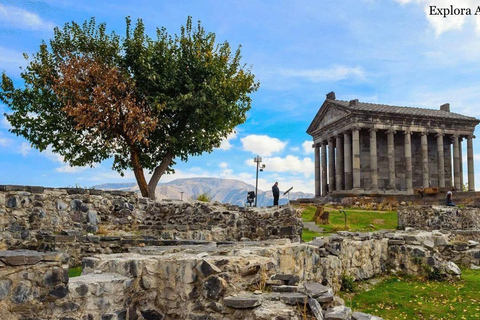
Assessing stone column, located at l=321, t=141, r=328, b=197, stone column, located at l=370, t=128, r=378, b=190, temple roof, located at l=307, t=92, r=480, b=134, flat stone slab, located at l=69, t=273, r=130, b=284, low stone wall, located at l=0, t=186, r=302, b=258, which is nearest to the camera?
flat stone slab, located at l=69, t=273, r=130, b=284

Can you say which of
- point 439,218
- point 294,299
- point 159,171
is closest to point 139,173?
point 159,171

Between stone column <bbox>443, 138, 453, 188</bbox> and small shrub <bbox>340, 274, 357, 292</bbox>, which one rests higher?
stone column <bbox>443, 138, 453, 188</bbox>

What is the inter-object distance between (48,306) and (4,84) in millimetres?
22258

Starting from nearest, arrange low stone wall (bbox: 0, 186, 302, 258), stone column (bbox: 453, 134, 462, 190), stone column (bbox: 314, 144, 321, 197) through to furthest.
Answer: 1. low stone wall (bbox: 0, 186, 302, 258)
2. stone column (bbox: 453, 134, 462, 190)
3. stone column (bbox: 314, 144, 321, 197)

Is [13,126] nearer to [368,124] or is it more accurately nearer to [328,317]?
[328,317]

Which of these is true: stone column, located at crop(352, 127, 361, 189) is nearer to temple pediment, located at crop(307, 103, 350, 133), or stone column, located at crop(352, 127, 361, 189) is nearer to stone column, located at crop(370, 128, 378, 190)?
stone column, located at crop(370, 128, 378, 190)

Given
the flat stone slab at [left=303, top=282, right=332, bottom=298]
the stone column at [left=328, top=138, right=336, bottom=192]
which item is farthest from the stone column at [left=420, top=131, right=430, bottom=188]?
the flat stone slab at [left=303, top=282, right=332, bottom=298]

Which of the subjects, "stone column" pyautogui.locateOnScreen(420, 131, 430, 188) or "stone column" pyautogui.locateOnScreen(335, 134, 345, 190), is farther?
"stone column" pyautogui.locateOnScreen(335, 134, 345, 190)

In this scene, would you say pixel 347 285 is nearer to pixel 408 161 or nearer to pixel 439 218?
pixel 439 218

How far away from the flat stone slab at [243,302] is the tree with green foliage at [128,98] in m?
17.3

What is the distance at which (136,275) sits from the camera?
4895 mm

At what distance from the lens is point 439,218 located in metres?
23.4

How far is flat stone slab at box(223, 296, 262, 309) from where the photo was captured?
14.3ft

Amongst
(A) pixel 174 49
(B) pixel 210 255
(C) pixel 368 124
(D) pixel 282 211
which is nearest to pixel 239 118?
(A) pixel 174 49
